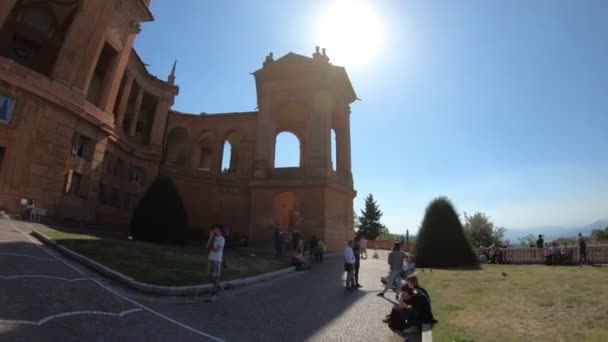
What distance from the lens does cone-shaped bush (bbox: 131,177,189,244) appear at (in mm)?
19266

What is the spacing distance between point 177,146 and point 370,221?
4286 cm

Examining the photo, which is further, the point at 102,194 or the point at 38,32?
the point at 102,194

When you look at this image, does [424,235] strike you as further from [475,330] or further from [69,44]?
[69,44]

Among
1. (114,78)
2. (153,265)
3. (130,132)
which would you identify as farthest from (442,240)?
(130,132)

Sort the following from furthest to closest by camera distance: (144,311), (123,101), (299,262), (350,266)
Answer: (123,101)
(299,262)
(350,266)
(144,311)

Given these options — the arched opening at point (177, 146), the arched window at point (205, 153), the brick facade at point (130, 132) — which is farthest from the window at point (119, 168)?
the arched window at point (205, 153)

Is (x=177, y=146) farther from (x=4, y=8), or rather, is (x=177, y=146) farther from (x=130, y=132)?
(x=4, y=8)

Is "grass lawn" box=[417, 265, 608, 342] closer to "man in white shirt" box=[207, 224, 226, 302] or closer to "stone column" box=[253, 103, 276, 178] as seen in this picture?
"man in white shirt" box=[207, 224, 226, 302]

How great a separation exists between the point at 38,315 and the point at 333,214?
79.8 ft

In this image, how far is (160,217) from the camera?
1959 cm

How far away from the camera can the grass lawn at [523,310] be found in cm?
643

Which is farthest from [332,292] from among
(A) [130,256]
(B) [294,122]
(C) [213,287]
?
(B) [294,122]

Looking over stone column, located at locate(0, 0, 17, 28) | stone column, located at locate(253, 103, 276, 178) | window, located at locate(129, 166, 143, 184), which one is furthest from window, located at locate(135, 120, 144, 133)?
stone column, located at locate(0, 0, 17, 28)

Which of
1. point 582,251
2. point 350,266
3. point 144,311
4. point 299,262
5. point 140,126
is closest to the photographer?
point 144,311
